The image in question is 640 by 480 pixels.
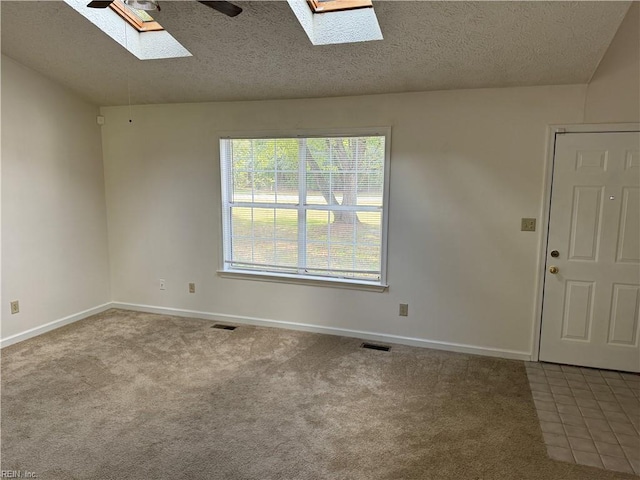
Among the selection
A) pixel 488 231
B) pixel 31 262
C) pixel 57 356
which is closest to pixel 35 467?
pixel 57 356

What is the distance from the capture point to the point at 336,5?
2.71 metres

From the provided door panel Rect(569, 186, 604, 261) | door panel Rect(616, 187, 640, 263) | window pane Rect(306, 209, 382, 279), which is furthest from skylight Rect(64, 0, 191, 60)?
door panel Rect(616, 187, 640, 263)

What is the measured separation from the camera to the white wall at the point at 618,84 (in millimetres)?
2852

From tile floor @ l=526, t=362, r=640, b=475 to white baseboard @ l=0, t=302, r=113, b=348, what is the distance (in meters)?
4.27

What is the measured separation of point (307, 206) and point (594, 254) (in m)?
2.43

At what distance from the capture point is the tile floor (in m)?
2.20

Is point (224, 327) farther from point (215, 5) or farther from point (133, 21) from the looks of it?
point (215, 5)

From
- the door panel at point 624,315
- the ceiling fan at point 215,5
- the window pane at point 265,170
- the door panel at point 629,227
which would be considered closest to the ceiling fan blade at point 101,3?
the ceiling fan at point 215,5

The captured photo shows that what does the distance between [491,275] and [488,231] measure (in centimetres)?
38

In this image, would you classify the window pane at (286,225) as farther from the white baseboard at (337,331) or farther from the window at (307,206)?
the white baseboard at (337,331)

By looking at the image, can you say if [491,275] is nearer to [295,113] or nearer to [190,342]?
[295,113]

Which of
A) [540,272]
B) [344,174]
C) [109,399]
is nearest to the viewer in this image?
[109,399]

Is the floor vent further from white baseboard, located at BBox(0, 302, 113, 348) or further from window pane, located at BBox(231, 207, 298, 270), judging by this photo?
white baseboard, located at BBox(0, 302, 113, 348)

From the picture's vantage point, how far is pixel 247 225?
4.12 metres
